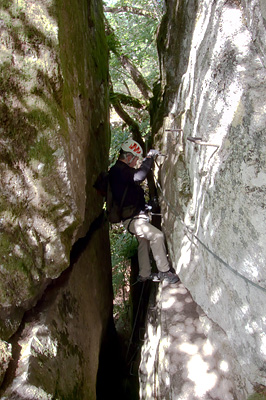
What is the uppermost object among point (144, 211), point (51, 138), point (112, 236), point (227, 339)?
point (51, 138)

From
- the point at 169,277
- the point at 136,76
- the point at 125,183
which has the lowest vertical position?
the point at 169,277

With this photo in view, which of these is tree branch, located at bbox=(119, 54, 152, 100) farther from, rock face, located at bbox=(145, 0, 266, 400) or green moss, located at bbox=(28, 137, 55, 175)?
green moss, located at bbox=(28, 137, 55, 175)

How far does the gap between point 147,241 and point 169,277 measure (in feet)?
3.20

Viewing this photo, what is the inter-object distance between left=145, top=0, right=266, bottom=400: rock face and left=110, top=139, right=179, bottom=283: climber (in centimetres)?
83

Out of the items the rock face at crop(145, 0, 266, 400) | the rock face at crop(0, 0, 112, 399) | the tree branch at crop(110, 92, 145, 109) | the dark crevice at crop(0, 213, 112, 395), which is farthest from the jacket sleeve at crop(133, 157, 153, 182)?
the tree branch at crop(110, 92, 145, 109)

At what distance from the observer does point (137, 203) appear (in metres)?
5.71

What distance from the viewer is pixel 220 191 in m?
3.25

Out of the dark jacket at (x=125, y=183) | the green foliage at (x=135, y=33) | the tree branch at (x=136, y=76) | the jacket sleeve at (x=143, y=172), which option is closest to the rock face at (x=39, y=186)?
the jacket sleeve at (x=143, y=172)

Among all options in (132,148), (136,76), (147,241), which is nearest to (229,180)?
(132,148)

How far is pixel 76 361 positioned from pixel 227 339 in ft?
Result: 7.00

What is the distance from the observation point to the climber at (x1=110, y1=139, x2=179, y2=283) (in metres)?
5.31

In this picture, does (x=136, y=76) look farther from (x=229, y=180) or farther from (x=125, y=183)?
(x=229, y=180)

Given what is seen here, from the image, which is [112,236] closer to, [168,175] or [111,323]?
[111,323]

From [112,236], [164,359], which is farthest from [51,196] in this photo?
[112,236]
